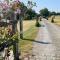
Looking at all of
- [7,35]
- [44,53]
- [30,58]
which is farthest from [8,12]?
[44,53]

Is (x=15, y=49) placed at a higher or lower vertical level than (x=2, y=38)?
lower

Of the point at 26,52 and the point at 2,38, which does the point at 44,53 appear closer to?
the point at 26,52

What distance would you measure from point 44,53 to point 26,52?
660mm

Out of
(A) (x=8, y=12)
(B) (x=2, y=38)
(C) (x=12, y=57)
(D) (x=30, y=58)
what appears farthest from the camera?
(D) (x=30, y=58)

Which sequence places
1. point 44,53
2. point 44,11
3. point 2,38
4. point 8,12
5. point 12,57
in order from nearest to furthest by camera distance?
point 2,38, point 8,12, point 12,57, point 44,53, point 44,11

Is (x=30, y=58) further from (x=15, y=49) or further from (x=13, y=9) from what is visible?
(x=13, y=9)

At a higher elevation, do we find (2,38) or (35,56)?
(2,38)

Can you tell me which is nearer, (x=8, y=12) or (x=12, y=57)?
(x=8, y=12)

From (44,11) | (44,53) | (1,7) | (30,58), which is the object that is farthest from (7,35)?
(44,11)

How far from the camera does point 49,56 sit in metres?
Answer: 8.93

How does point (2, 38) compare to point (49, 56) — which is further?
point (49, 56)

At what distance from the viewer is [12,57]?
285 inches

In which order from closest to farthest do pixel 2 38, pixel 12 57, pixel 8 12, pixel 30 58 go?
pixel 2 38
pixel 8 12
pixel 12 57
pixel 30 58

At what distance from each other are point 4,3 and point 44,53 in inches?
195
